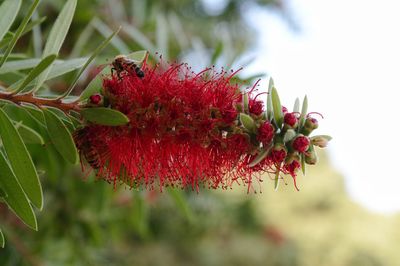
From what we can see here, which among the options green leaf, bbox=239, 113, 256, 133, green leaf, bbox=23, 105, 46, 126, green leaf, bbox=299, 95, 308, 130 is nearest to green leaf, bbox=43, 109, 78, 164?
green leaf, bbox=23, 105, 46, 126

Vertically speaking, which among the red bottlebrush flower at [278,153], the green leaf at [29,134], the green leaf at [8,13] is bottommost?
the green leaf at [29,134]

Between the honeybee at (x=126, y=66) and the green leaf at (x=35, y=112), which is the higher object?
the honeybee at (x=126, y=66)

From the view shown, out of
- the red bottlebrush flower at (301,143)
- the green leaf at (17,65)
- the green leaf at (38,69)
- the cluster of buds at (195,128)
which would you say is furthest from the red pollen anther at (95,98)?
the red bottlebrush flower at (301,143)

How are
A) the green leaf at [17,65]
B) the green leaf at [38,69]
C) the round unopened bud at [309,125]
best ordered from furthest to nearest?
the green leaf at [17,65] → the round unopened bud at [309,125] → the green leaf at [38,69]

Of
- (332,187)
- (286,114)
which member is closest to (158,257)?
(332,187)

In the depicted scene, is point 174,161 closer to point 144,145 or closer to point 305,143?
point 144,145

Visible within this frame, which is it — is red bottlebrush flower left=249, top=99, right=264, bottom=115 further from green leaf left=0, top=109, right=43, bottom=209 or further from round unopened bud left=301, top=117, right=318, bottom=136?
green leaf left=0, top=109, right=43, bottom=209

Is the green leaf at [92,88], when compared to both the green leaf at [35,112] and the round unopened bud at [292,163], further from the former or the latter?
the round unopened bud at [292,163]

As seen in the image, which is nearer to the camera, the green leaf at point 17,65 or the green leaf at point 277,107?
Result: the green leaf at point 277,107
